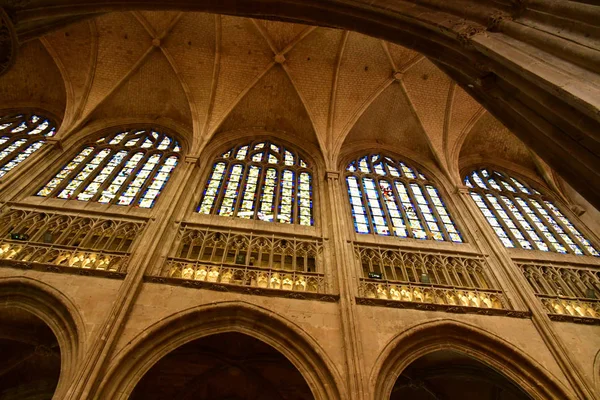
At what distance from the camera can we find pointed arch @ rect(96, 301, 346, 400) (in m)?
5.77

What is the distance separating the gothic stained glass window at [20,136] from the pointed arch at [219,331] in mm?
6567

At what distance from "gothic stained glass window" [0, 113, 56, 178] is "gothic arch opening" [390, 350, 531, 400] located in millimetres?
10673

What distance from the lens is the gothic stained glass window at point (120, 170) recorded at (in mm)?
9617

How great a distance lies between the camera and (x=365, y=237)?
9.38 meters

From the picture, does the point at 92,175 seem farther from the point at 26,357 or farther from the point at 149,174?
the point at 26,357

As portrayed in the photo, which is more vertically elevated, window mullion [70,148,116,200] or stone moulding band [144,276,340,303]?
window mullion [70,148,116,200]

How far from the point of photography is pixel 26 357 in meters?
7.69

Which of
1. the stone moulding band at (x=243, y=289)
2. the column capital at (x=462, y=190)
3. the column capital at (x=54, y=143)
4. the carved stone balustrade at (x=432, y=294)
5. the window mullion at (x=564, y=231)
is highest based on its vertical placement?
the column capital at (x=54, y=143)

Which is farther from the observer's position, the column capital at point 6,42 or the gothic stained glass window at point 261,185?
the gothic stained glass window at point 261,185

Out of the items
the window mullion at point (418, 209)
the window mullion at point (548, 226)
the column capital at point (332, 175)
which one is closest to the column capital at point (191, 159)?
the column capital at point (332, 175)

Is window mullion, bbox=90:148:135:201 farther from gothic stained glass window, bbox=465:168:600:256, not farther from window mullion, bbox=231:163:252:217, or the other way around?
gothic stained glass window, bbox=465:168:600:256

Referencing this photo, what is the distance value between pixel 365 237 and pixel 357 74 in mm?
6556

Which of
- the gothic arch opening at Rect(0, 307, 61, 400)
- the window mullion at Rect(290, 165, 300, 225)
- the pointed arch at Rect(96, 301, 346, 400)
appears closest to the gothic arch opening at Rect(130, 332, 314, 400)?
the pointed arch at Rect(96, 301, 346, 400)

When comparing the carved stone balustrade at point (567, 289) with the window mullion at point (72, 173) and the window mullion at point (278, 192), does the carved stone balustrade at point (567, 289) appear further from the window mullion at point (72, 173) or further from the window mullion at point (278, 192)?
the window mullion at point (72, 173)
